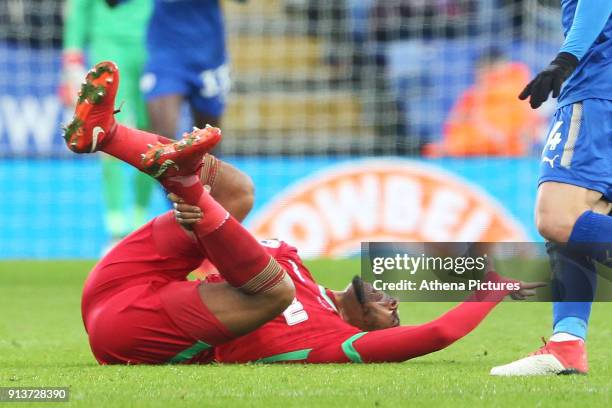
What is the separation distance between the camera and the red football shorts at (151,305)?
4258 mm

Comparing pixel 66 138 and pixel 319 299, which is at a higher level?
pixel 66 138

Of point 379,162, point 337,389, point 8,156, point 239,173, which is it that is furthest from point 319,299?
point 8,156

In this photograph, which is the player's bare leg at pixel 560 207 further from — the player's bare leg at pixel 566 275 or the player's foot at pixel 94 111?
the player's foot at pixel 94 111

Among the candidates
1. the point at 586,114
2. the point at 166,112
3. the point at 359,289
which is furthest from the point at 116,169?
the point at 586,114

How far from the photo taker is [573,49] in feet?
13.4

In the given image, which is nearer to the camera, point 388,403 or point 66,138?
point 388,403

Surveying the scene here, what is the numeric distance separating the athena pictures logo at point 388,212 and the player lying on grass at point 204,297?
5.80m

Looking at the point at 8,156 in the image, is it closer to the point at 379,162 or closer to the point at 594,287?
the point at 379,162

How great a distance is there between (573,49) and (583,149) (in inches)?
13.7

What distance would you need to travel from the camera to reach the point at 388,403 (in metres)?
3.35

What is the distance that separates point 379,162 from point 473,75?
7.89 ft

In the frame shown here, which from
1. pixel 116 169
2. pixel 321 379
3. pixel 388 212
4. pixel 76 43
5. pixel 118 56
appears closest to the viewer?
pixel 321 379

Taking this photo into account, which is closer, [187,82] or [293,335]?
[293,335]

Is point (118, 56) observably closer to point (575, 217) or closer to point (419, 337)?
point (419, 337)
